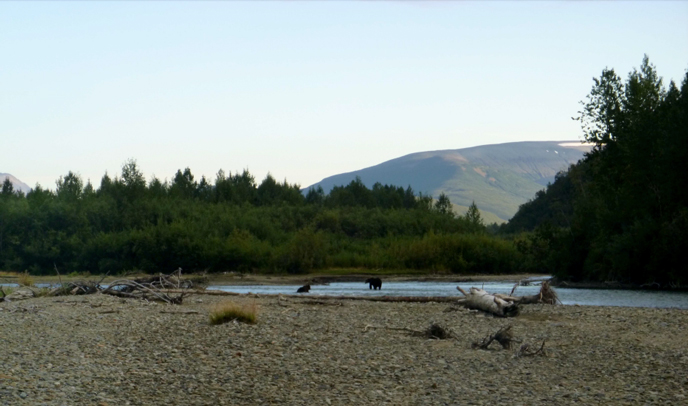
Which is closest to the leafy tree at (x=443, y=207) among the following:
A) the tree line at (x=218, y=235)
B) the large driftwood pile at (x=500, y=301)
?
the tree line at (x=218, y=235)

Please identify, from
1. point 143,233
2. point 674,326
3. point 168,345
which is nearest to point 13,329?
point 168,345

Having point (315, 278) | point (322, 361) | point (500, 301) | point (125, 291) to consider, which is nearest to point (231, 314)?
point (322, 361)

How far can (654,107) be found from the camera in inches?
1839

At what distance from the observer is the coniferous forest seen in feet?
129

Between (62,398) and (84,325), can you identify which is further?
(84,325)

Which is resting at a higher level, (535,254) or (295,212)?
(295,212)

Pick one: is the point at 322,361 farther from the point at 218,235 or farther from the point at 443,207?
the point at 443,207

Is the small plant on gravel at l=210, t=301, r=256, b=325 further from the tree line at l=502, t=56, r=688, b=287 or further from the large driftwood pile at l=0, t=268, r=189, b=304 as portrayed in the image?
the tree line at l=502, t=56, r=688, b=287

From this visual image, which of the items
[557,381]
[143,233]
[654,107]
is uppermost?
[654,107]

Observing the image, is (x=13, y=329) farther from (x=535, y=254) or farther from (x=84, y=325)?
(x=535, y=254)

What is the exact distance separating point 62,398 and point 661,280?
3612 centimetres

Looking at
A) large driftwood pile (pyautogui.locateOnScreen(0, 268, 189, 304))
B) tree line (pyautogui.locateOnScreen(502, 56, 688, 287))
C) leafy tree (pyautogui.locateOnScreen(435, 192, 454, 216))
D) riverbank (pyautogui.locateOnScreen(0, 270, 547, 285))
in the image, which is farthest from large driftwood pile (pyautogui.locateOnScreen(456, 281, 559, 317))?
leafy tree (pyautogui.locateOnScreen(435, 192, 454, 216))

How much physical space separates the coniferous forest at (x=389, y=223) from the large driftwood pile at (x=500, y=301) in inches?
662

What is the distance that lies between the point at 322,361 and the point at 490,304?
964 centimetres
